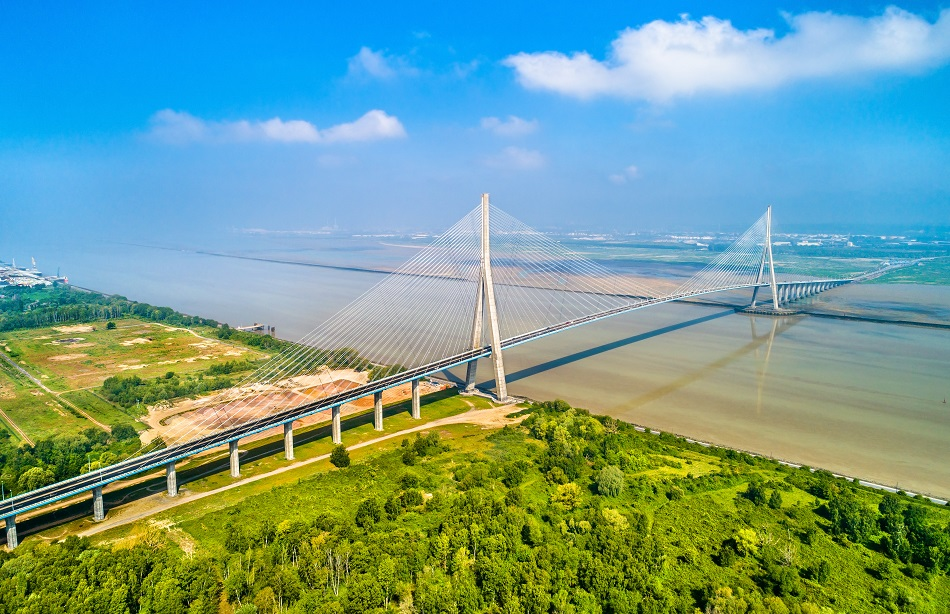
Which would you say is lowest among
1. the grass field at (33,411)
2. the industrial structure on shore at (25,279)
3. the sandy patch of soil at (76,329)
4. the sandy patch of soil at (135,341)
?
the grass field at (33,411)

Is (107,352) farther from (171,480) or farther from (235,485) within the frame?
(235,485)

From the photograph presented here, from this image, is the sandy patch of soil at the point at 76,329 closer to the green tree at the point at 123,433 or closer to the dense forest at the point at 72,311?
the dense forest at the point at 72,311

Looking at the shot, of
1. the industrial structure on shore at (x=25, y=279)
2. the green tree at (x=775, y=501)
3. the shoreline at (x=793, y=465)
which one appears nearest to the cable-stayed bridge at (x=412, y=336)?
the shoreline at (x=793, y=465)

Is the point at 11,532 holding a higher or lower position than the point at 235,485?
higher

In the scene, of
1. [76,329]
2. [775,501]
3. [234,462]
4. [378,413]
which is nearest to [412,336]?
[378,413]

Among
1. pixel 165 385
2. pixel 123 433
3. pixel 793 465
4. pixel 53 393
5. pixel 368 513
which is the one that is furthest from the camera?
pixel 165 385

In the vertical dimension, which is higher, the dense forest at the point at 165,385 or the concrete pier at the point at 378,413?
the concrete pier at the point at 378,413

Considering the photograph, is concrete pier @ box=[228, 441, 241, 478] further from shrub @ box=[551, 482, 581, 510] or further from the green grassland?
the green grassland

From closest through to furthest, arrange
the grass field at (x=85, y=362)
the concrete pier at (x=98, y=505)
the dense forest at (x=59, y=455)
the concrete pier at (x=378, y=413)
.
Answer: the concrete pier at (x=98, y=505), the dense forest at (x=59, y=455), the concrete pier at (x=378, y=413), the grass field at (x=85, y=362)
